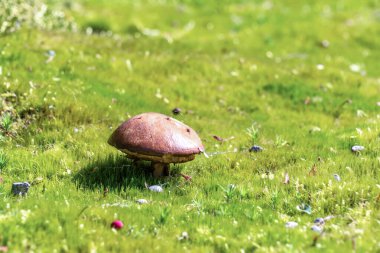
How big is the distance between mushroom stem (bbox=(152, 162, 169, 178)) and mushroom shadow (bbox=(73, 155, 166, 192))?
0.34 ft

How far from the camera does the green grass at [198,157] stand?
6652mm

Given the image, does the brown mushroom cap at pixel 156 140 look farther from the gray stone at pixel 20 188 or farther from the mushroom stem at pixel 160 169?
the gray stone at pixel 20 188

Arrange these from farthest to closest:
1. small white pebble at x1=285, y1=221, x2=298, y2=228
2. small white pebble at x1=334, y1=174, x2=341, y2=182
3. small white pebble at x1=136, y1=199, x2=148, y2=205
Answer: small white pebble at x1=334, y1=174, x2=341, y2=182 < small white pebble at x1=136, y1=199, x2=148, y2=205 < small white pebble at x1=285, y1=221, x2=298, y2=228

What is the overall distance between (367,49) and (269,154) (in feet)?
42.9

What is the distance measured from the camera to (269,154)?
976 centimetres

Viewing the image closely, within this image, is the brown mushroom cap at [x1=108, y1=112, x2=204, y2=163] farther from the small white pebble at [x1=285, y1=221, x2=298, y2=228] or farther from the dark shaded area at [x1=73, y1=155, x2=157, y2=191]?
the small white pebble at [x1=285, y1=221, x2=298, y2=228]

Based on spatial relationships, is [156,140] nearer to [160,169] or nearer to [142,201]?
[160,169]

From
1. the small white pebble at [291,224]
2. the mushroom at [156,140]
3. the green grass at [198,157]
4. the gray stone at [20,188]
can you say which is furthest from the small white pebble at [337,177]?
the gray stone at [20,188]

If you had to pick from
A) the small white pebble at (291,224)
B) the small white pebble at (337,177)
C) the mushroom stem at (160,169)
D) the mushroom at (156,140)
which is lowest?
the mushroom stem at (160,169)

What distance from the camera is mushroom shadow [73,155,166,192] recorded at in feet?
27.2

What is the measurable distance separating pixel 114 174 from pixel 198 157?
1.62 m

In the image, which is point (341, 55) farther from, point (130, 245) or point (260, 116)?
point (130, 245)

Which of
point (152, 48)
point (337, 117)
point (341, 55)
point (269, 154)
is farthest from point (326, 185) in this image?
point (341, 55)

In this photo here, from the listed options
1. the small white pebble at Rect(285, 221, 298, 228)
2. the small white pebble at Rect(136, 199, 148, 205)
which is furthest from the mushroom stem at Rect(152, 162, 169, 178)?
the small white pebble at Rect(285, 221, 298, 228)
